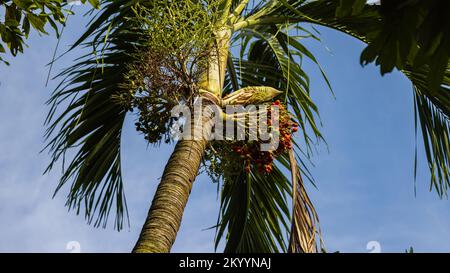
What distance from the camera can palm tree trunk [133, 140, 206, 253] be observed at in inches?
126

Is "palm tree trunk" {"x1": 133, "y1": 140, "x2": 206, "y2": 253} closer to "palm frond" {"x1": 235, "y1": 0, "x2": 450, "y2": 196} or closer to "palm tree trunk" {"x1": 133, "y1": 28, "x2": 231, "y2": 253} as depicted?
"palm tree trunk" {"x1": 133, "y1": 28, "x2": 231, "y2": 253}

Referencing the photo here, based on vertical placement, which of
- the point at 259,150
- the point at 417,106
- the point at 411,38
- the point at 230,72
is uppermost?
the point at 230,72

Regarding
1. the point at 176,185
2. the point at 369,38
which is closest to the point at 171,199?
the point at 176,185

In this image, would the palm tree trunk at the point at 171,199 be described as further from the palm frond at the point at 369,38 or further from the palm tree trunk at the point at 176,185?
the palm frond at the point at 369,38

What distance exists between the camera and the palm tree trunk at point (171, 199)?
3.20 m

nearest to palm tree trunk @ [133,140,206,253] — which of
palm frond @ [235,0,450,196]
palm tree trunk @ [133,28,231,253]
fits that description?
palm tree trunk @ [133,28,231,253]

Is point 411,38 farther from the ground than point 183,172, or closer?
closer

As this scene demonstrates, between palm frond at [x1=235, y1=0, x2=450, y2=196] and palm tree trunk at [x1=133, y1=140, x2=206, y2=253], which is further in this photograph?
palm frond at [x1=235, y1=0, x2=450, y2=196]

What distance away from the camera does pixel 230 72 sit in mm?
5344

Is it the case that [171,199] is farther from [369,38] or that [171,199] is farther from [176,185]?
[369,38]

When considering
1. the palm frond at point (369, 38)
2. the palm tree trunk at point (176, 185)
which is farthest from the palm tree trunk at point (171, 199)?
the palm frond at point (369, 38)

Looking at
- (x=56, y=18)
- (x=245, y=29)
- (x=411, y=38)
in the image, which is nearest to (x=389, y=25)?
(x=411, y=38)
